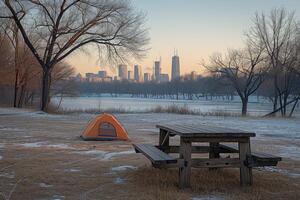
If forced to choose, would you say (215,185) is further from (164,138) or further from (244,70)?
(244,70)

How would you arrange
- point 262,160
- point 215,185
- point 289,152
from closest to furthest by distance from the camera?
point 262,160 → point 215,185 → point 289,152

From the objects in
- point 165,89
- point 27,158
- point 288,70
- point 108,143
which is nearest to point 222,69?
point 288,70

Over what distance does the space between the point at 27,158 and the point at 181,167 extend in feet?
12.5

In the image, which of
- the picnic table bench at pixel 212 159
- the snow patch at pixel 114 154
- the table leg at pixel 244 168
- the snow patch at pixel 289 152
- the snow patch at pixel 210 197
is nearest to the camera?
the snow patch at pixel 210 197

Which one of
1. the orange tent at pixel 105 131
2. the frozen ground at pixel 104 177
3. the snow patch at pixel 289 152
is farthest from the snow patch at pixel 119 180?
the orange tent at pixel 105 131

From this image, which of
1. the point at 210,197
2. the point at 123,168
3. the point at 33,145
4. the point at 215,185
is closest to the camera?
the point at 210,197

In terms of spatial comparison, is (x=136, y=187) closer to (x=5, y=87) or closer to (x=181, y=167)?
(x=181, y=167)

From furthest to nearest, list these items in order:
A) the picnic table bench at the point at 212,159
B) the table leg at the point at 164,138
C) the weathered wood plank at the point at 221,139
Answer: the table leg at the point at 164,138, the weathered wood plank at the point at 221,139, the picnic table bench at the point at 212,159

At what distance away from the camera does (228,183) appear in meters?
6.49

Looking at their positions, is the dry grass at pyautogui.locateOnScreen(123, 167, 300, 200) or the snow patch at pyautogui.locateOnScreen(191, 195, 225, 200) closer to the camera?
the snow patch at pyautogui.locateOnScreen(191, 195, 225, 200)

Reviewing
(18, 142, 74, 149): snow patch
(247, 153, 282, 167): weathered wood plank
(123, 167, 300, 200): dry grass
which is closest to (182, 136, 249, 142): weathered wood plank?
(247, 153, 282, 167): weathered wood plank

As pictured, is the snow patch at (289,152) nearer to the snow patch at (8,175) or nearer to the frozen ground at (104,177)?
the frozen ground at (104,177)

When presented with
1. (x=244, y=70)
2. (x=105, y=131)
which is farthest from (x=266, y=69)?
(x=105, y=131)

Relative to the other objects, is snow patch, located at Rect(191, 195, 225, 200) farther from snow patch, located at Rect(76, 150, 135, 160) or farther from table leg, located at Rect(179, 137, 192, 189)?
snow patch, located at Rect(76, 150, 135, 160)
